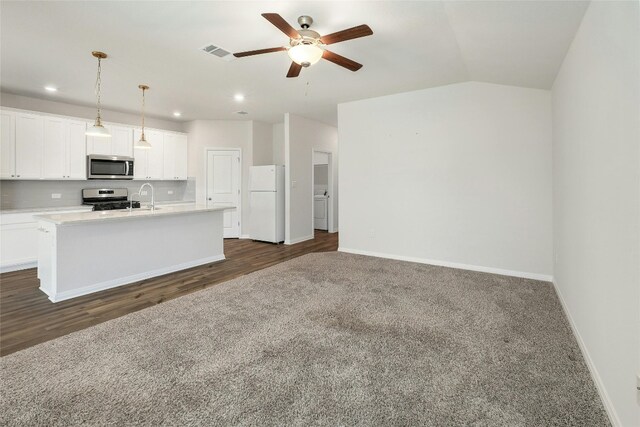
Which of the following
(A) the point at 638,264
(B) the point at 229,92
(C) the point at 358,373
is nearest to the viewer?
(A) the point at 638,264

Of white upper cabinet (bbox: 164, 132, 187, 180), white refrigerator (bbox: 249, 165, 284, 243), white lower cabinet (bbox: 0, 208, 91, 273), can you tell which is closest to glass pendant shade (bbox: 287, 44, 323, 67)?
white refrigerator (bbox: 249, 165, 284, 243)

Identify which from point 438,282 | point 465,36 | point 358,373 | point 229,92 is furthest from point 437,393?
point 229,92

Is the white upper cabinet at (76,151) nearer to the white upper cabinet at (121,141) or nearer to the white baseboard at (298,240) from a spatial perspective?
the white upper cabinet at (121,141)

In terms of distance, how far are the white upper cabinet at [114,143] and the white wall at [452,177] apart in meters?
4.07

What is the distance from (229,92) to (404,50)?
9.23 ft

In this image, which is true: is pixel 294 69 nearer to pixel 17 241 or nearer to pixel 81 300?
pixel 81 300

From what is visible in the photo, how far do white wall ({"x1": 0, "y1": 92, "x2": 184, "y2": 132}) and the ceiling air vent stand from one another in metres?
3.23

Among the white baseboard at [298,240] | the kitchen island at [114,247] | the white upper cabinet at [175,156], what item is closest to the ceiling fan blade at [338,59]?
the kitchen island at [114,247]

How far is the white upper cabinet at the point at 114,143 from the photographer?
549cm

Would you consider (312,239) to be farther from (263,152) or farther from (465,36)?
(465,36)

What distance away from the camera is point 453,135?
4531 millimetres

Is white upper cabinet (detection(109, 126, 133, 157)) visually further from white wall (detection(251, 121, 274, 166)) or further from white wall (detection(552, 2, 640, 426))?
white wall (detection(552, 2, 640, 426))

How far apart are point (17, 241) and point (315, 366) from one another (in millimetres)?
5031

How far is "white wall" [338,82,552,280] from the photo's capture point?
13.2ft
